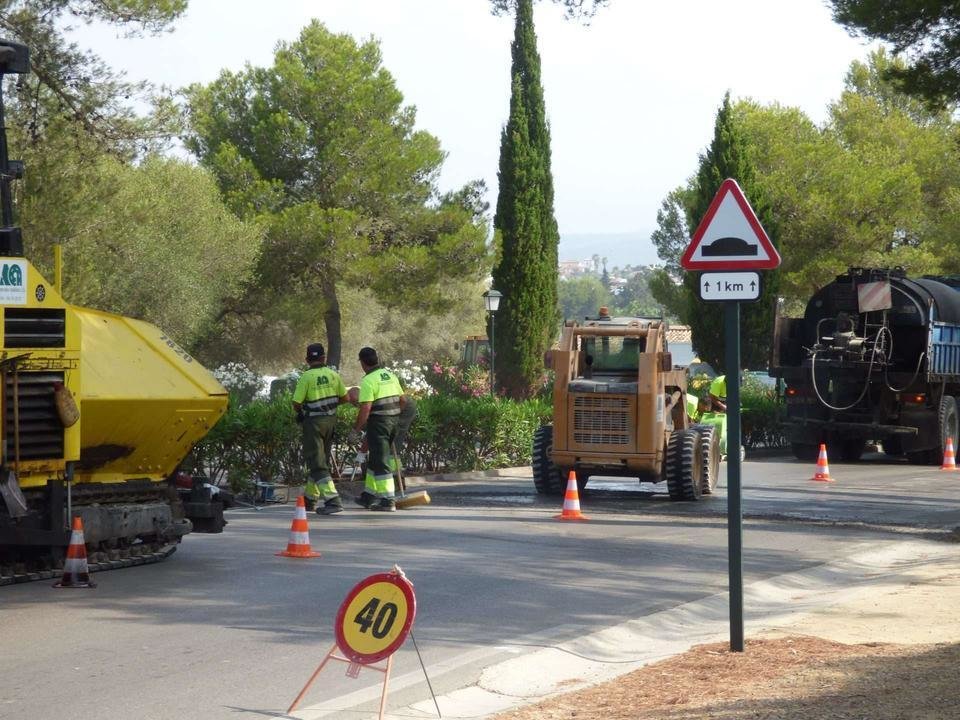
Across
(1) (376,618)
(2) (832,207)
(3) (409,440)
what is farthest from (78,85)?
(2) (832,207)

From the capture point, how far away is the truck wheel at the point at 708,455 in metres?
18.4

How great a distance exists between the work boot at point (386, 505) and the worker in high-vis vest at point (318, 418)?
0.49 m

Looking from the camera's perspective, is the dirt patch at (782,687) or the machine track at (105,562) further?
the machine track at (105,562)

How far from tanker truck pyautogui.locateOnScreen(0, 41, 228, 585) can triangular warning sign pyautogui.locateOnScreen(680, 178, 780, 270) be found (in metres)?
4.86

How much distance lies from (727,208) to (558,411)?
10301 millimetres

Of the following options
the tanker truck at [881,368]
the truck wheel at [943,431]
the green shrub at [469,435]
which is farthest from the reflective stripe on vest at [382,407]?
the truck wheel at [943,431]

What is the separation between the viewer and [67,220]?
76.8 feet

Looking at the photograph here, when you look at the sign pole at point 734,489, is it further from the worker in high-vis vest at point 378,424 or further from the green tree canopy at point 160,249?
the green tree canopy at point 160,249

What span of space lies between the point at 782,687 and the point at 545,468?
11.6 metres

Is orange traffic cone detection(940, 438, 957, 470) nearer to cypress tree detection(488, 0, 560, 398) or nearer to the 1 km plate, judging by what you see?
cypress tree detection(488, 0, 560, 398)

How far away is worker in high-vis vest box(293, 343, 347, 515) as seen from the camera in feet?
52.3

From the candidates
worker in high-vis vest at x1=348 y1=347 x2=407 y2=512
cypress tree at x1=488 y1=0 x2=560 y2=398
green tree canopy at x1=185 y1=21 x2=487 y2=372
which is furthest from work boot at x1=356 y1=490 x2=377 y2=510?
green tree canopy at x1=185 y1=21 x2=487 y2=372

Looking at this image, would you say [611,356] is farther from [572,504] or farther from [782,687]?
[782,687]

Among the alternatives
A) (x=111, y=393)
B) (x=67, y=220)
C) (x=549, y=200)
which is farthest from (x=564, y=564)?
(x=549, y=200)
